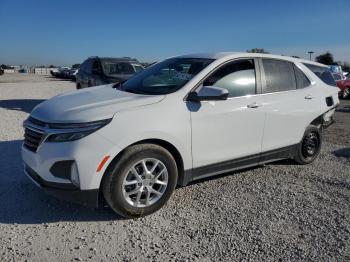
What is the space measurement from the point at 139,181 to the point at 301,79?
3.11 metres

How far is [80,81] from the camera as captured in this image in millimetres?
13109

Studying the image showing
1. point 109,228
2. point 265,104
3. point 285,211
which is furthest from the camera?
point 265,104

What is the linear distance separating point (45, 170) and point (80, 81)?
9.85 metres

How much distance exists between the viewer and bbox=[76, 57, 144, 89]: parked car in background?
10.9 metres

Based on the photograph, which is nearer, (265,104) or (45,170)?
(45,170)

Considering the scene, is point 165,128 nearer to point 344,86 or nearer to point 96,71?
point 96,71

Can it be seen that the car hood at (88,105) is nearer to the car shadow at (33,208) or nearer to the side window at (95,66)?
the car shadow at (33,208)

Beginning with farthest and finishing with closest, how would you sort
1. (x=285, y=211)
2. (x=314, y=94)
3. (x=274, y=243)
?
1. (x=314, y=94)
2. (x=285, y=211)
3. (x=274, y=243)

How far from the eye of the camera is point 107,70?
1122 centimetres

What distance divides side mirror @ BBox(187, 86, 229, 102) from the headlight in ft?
3.45

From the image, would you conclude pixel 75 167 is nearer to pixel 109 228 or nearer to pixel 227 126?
pixel 109 228

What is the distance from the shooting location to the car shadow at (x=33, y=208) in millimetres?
3926

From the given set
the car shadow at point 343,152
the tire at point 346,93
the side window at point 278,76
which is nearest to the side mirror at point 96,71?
the side window at point 278,76

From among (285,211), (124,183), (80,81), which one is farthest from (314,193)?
(80,81)
